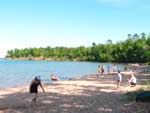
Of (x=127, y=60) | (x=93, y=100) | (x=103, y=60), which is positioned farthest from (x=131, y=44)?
(x=93, y=100)

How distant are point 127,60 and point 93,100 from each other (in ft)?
491

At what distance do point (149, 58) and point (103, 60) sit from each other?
2397 inches

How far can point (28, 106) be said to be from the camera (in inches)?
828

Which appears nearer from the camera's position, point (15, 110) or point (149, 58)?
point (15, 110)

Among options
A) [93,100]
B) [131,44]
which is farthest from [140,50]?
[93,100]

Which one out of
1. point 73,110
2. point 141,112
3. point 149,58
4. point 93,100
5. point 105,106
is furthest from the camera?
point 149,58

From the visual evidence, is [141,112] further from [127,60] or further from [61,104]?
[127,60]

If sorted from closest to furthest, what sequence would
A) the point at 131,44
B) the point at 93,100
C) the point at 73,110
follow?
the point at 73,110 < the point at 93,100 < the point at 131,44

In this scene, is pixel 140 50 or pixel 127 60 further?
pixel 127 60

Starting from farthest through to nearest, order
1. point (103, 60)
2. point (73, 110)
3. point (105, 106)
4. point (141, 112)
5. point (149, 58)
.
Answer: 1. point (103, 60)
2. point (149, 58)
3. point (105, 106)
4. point (73, 110)
5. point (141, 112)

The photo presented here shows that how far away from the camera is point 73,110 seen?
62.4ft

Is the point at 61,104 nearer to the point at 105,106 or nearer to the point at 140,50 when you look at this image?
the point at 105,106

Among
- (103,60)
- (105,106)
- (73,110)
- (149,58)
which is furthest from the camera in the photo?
(103,60)

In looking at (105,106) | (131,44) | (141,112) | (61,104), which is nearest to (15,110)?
(61,104)
